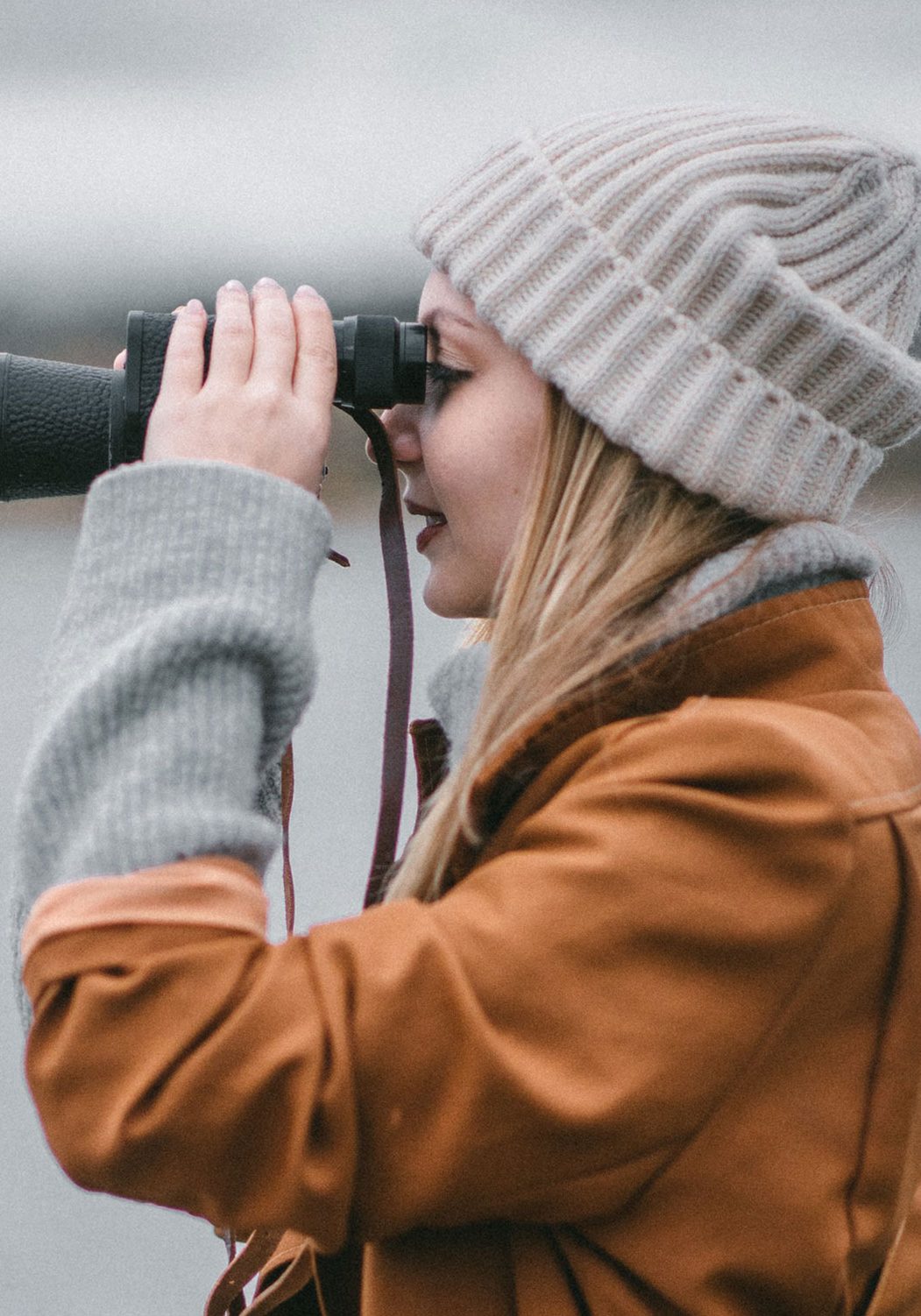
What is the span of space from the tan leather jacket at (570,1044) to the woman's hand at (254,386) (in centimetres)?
23

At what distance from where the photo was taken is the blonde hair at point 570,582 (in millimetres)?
689

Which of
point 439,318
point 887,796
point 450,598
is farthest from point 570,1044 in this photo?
point 439,318

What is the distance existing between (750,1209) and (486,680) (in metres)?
0.28

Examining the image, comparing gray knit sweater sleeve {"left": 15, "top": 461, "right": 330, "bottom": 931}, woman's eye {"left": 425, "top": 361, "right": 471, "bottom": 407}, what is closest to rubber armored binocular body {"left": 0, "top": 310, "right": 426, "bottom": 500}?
woman's eye {"left": 425, "top": 361, "right": 471, "bottom": 407}

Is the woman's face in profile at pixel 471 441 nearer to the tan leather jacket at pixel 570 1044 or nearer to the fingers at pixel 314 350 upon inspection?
the fingers at pixel 314 350

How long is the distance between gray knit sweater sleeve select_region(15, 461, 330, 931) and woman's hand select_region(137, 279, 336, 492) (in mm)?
36

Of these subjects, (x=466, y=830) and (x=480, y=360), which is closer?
(x=466, y=830)

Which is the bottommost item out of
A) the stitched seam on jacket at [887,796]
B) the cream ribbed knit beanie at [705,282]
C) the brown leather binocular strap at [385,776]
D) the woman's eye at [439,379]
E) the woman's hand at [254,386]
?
the brown leather binocular strap at [385,776]

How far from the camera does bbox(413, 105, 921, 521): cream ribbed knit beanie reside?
0.76m

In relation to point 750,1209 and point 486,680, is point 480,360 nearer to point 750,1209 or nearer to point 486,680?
point 486,680

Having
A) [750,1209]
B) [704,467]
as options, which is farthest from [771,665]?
[750,1209]

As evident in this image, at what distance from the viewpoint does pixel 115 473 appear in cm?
68

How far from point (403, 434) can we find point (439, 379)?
0.06 m

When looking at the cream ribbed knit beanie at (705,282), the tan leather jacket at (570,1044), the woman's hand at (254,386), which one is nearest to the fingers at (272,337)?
the woman's hand at (254,386)
